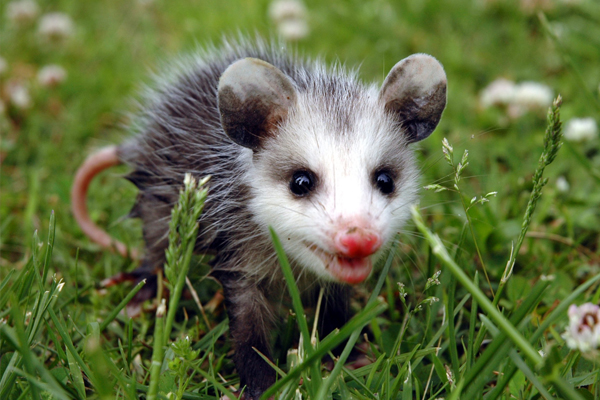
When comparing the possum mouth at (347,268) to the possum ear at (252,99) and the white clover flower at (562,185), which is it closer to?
the possum ear at (252,99)

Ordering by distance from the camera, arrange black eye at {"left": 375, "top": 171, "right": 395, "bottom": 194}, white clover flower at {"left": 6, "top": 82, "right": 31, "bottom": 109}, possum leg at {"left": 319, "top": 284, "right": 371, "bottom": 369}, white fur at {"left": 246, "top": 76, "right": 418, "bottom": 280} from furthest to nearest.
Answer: white clover flower at {"left": 6, "top": 82, "right": 31, "bottom": 109}, possum leg at {"left": 319, "top": 284, "right": 371, "bottom": 369}, black eye at {"left": 375, "top": 171, "right": 395, "bottom": 194}, white fur at {"left": 246, "top": 76, "right": 418, "bottom": 280}

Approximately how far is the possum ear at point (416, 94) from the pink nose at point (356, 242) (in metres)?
0.68

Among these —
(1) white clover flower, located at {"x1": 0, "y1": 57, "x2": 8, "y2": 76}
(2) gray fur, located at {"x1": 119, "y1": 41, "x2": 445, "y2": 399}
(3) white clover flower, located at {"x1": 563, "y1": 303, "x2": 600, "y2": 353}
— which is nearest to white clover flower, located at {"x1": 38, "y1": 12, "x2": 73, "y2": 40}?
(1) white clover flower, located at {"x1": 0, "y1": 57, "x2": 8, "y2": 76}

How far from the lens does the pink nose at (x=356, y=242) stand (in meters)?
1.81

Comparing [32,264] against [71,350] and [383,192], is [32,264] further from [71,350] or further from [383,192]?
[383,192]

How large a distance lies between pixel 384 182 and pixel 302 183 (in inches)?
12.6

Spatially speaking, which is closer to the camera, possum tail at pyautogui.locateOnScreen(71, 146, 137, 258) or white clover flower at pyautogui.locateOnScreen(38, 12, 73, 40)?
possum tail at pyautogui.locateOnScreen(71, 146, 137, 258)

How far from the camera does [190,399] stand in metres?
1.96

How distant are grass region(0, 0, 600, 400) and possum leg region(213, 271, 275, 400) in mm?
102

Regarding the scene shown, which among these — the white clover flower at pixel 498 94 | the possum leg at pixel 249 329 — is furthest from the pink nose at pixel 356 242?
the white clover flower at pixel 498 94

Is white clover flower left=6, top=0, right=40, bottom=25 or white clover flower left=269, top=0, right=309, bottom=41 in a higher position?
white clover flower left=6, top=0, right=40, bottom=25

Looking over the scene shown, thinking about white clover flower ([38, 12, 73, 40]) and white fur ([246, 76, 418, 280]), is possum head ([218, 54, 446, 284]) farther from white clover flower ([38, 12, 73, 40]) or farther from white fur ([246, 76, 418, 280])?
white clover flower ([38, 12, 73, 40])

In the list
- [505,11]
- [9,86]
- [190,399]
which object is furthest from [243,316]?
[505,11]

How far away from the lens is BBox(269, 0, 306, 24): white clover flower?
4.87 m
